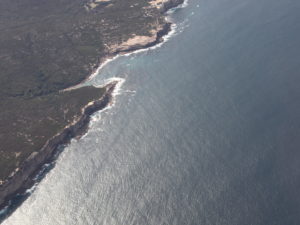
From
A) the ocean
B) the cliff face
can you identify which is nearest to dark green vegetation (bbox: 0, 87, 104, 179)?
the cliff face

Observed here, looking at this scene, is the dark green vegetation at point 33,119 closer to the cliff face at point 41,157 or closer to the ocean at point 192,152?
the cliff face at point 41,157

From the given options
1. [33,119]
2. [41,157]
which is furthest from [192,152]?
[33,119]

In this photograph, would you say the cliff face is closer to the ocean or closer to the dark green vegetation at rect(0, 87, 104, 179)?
the dark green vegetation at rect(0, 87, 104, 179)

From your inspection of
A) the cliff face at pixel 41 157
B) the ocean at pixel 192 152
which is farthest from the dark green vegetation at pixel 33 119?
the ocean at pixel 192 152

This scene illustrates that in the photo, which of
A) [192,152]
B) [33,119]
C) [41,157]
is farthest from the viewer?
[33,119]

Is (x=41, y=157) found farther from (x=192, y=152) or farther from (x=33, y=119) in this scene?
(x=192, y=152)

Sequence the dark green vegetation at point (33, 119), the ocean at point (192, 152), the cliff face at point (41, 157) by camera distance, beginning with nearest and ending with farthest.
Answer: the ocean at point (192, 152)
the cliff face at point (41, 157)
the dark green vegetation at point (33, 119)

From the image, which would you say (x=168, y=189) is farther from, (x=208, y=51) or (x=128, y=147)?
(x=208, y=51)
